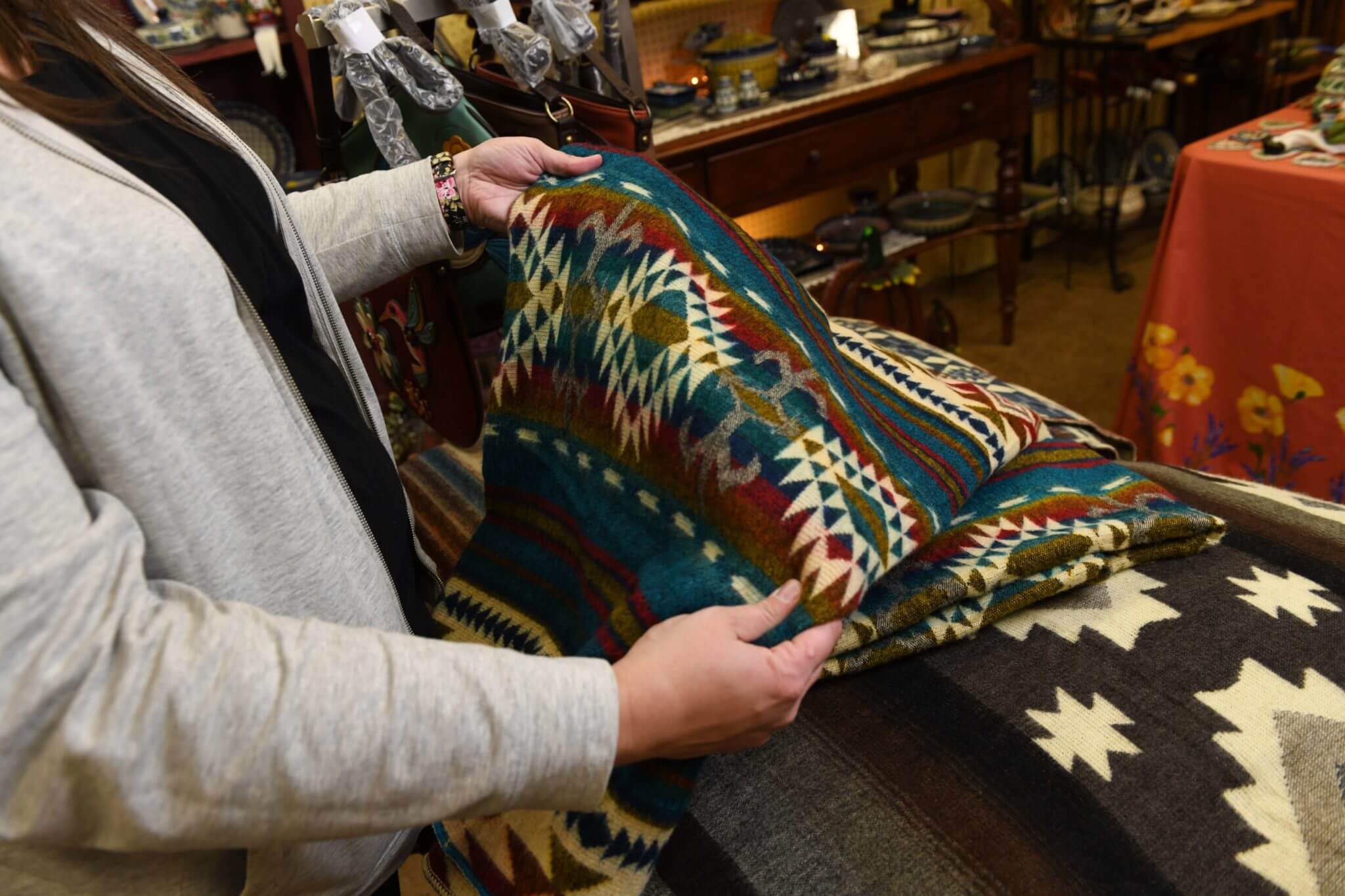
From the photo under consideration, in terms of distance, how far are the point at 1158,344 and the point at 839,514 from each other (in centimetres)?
130

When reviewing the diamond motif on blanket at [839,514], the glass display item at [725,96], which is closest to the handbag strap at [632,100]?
the diamond motif on blanket at [839,514]

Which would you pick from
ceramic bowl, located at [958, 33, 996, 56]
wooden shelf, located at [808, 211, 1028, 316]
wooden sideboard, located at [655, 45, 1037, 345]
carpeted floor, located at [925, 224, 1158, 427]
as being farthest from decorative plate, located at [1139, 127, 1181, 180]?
ceramic bowl, located at [958, 33, 996, 56]

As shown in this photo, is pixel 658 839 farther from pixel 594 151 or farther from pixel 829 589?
pixel 594 151

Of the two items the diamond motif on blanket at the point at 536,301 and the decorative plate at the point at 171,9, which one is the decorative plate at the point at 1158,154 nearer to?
the decorative plate at the point at 171,9

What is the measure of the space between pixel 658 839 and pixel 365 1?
109cm

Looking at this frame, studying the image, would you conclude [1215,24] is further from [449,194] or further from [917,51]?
[449,194]

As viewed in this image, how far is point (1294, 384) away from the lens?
58.2 inches

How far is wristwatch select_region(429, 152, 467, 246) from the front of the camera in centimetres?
90

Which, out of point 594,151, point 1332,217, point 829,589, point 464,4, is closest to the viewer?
point 829,589

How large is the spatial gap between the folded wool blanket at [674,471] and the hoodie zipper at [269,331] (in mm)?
135

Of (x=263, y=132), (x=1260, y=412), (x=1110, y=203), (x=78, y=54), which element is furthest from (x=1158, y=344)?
(x=263, y=132)

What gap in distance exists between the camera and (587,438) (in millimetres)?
770

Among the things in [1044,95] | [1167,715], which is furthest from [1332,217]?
[1044,95]

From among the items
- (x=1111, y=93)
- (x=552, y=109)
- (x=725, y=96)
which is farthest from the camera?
(x=1111, y=93)
